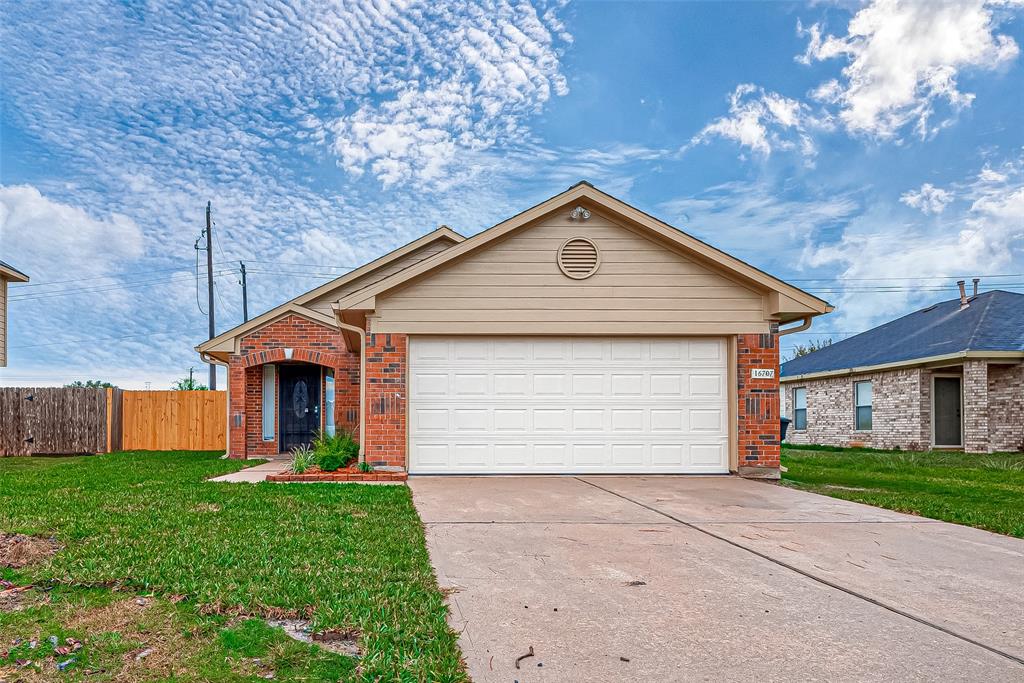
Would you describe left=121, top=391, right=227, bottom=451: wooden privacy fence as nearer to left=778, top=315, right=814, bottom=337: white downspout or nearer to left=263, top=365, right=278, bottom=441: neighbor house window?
left=263, top=365, right=278, bottom=441: neighbor house window

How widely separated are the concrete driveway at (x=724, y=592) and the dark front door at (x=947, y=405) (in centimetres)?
1279

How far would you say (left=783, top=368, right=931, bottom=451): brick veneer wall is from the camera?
58.8 feet

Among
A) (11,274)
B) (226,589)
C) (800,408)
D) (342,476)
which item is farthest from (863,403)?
(11,274)

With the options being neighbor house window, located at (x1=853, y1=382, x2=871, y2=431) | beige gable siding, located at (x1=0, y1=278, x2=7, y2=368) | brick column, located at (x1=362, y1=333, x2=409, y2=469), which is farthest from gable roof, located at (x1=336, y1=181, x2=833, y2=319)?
beige gable siding, located at (x1=0, y1=278, x2=7, y2=368)

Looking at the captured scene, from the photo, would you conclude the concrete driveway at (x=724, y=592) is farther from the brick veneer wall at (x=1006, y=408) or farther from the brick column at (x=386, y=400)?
the brick veneer wall at (x=1006, y=408)

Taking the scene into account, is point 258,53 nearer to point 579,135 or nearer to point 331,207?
point 331,207

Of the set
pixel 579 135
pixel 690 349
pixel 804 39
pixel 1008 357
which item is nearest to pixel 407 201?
pixel 579 135

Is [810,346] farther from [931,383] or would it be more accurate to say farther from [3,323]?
[3,323]

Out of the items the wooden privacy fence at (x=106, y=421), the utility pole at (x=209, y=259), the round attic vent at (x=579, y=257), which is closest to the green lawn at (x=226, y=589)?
the round attic vent at (x=579, y=257)

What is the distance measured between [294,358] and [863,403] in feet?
52.8

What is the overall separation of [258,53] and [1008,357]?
19.0 m

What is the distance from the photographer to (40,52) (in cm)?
1667

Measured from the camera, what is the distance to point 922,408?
17891 millimetres

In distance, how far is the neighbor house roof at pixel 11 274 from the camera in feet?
56.0
